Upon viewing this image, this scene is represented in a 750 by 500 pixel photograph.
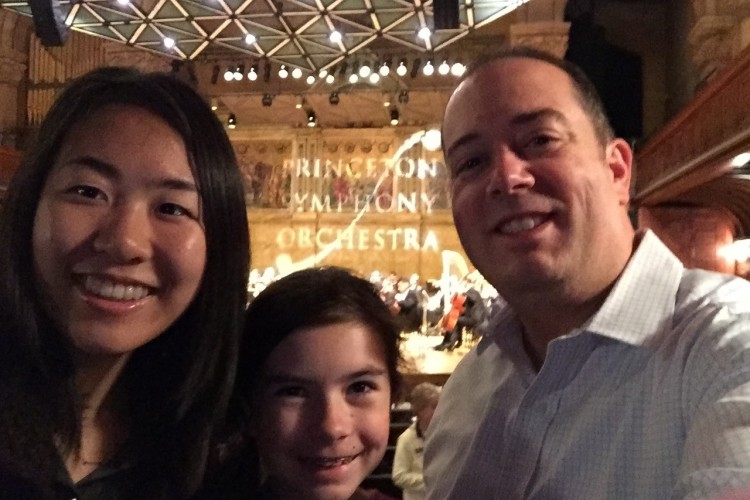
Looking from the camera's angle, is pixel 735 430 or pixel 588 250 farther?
pixel 588 250

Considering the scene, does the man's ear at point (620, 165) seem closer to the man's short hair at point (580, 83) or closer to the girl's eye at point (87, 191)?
the man's short hair at point (580, 83)

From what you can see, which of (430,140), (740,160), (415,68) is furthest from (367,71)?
(740,160)

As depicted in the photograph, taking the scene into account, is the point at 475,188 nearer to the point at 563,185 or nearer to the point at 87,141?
the point at 563,185

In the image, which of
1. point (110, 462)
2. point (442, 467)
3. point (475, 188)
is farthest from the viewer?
Answer: point (442, 467)

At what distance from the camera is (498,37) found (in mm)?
10953

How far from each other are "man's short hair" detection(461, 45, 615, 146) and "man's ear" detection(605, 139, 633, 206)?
0.02 metres

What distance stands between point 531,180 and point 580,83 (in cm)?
25

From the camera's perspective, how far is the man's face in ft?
3.92

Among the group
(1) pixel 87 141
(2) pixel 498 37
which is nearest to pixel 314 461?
(1) pixel 87 141

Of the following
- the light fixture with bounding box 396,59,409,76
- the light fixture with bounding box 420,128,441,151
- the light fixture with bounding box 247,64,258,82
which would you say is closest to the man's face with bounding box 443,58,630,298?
the light fixture with bounding box 396,59,409,76

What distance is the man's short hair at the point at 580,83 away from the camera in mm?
1294

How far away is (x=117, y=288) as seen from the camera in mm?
1060

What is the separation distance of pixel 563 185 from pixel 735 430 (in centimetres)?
49

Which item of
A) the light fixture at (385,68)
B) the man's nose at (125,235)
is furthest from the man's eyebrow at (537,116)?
the light fixture at (385,68)
